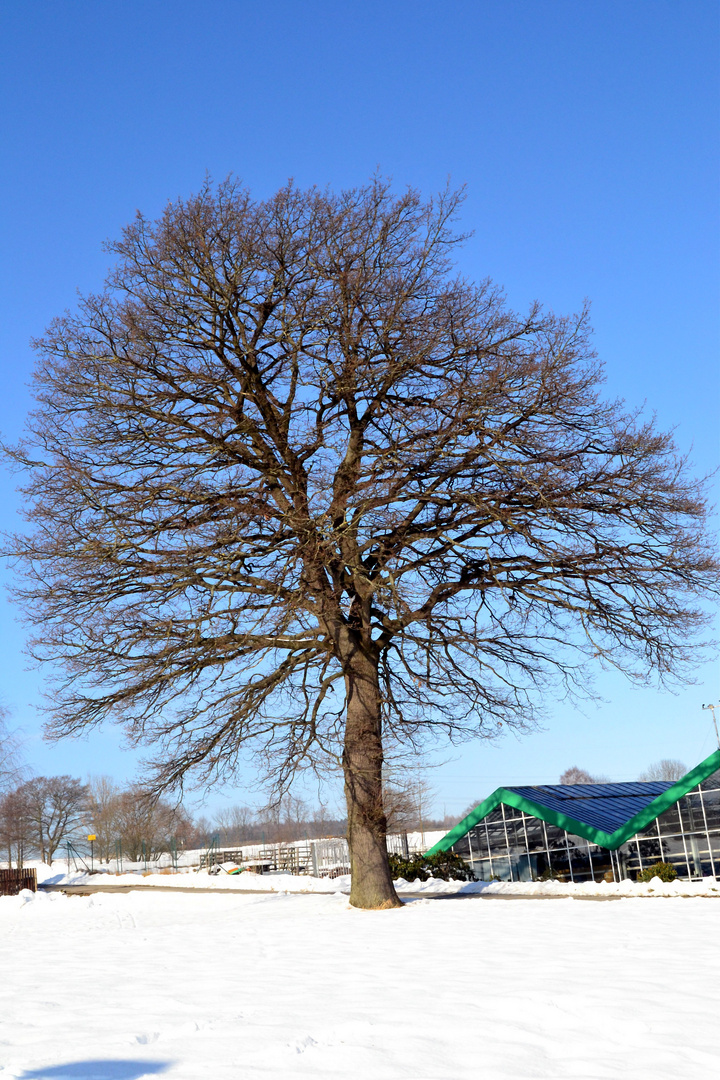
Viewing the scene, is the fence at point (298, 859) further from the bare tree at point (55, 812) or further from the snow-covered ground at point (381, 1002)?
the snow-covered ground at point (381, 1002)

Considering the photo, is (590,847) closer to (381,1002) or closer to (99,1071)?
(381,1002)

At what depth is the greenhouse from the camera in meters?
22.9

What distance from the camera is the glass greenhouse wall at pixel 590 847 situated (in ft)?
74.9

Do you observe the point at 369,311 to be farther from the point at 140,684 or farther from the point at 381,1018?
the point at 381,1018

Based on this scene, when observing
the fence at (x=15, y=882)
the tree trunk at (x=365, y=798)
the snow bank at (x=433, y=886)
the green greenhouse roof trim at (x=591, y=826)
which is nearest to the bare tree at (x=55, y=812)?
the snow bank at (x=433, y=886)

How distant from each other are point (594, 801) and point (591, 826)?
4035mm

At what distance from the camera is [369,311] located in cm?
1550

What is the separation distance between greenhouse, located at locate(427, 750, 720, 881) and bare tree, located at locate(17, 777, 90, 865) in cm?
4990

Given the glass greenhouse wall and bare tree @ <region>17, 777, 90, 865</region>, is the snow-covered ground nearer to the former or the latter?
the glass greenhouse wall

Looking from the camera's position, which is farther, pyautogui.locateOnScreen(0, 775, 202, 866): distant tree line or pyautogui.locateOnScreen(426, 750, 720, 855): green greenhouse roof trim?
pyautogui.locateOnScreen(0, 775, 202, 866): distant tree line

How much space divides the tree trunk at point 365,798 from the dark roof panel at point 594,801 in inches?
460

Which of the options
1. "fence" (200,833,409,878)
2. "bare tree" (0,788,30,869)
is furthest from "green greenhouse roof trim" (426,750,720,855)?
"bare tree" (0,788,30,869)

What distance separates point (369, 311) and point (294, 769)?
7592 millimetres

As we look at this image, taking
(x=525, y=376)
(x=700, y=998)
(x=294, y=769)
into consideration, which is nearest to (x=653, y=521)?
(x=525, y=376)
